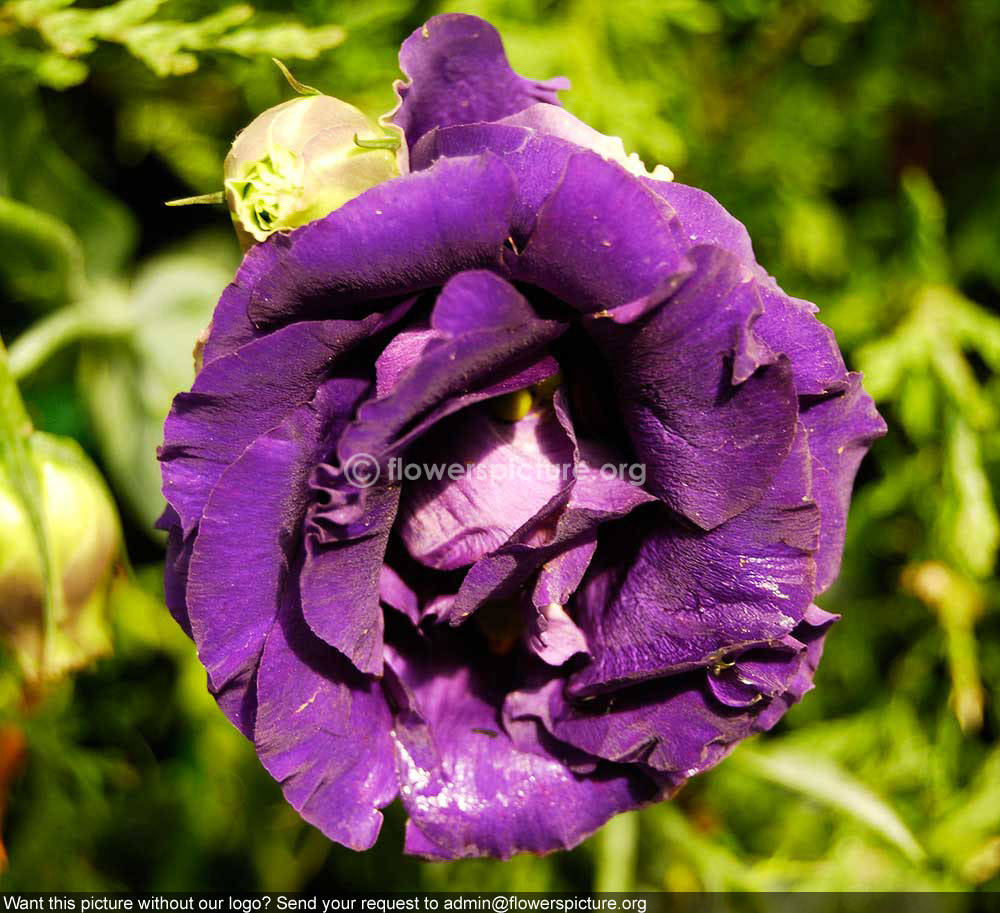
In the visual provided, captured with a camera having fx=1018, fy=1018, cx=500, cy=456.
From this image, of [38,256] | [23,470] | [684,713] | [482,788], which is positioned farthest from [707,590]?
[38,256]

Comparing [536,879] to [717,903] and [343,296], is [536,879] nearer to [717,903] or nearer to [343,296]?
[717,903]

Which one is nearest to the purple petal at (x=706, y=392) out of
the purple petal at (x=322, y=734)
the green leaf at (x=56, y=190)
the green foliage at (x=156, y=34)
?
the purple petal at (x=322, y=734)

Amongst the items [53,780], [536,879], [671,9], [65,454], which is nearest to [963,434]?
[671,9]

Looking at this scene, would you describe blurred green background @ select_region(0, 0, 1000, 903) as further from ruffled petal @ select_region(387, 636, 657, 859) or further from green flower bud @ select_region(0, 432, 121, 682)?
ruffled petal @ select_region(387, 636, 657, 859)

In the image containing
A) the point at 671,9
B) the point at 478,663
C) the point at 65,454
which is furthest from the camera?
the point at 671,9

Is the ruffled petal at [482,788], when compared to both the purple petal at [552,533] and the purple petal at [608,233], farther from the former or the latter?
the purple petal at [608,233]

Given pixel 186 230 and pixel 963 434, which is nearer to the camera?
pixel 963 434

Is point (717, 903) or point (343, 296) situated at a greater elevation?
point (343, 296)

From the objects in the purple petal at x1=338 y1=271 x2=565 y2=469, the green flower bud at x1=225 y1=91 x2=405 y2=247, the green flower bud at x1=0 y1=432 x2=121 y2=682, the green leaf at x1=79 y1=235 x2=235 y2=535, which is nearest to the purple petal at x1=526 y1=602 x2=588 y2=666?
the purple petal at x1=338 y1=271 x2=565 y2=469
